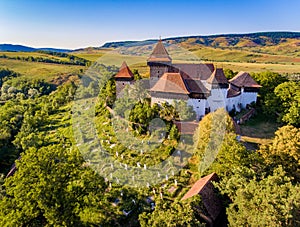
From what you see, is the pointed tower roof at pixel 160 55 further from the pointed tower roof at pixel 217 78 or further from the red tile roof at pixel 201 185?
the red tile roof at pixel 201 185

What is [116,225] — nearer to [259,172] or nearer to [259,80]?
[259,172]

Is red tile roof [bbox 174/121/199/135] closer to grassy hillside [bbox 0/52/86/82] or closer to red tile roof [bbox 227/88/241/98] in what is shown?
red tile roof [bbox 227/88/241/98]

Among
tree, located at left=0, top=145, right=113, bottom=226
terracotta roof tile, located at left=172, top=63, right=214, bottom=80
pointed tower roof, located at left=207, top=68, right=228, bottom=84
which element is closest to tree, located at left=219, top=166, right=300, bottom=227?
tree, located at left=0, top=145, right=113, bottom=226

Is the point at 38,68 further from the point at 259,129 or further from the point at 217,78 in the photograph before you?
the point at 259,129

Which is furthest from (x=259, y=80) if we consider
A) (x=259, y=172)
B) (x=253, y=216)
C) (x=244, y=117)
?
(x=253, y=216)

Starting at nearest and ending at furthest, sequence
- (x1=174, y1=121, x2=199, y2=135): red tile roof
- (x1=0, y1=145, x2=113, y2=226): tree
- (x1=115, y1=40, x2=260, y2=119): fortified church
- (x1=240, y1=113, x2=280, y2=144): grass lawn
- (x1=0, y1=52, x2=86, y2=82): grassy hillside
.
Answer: (x1=0, y1=145, x2=113, y2=226): tree
(x1=240, y1=113, x2=280, y2=144): grass lawn
(x1=174, y1=121, x2=199, y2=135): red tile roof
(x1=115, y1=40, x2=260, y2=119): fortified church
(x1=0, y1=52, x2=86, y2=82): grassy hillside

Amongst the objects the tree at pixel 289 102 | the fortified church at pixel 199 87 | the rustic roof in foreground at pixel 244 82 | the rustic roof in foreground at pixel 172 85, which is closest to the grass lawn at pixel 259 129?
the tree at pixel 289 102

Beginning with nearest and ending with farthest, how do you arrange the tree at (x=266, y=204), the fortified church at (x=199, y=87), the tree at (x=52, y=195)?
the tree at (x=266, y=204)
the tree at (x=52, y=195)
the fortified church at (x=199, y=87)
